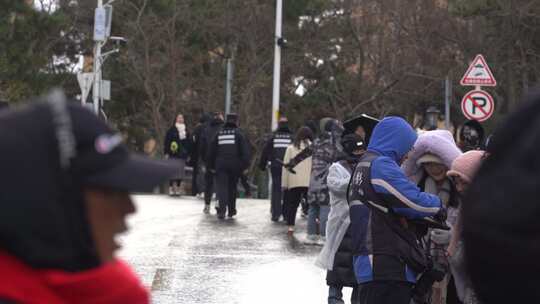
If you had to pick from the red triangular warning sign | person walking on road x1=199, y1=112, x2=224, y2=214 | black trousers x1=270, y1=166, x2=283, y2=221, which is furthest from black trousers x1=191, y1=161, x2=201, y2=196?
the red triangular warning sign

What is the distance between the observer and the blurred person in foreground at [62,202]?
2.56 m

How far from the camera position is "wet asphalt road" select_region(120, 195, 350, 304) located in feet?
40.4

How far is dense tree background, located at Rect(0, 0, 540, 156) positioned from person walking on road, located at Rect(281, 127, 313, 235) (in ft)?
58.9

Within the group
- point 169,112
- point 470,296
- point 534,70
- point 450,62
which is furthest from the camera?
point 169,112

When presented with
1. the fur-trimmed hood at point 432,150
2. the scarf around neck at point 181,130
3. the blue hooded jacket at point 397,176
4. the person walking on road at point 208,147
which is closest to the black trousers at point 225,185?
the person walking on road at point 208,147

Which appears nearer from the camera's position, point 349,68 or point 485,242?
point 485,242

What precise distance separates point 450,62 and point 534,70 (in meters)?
3.41

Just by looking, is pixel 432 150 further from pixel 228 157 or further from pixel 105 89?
pixel 105 89

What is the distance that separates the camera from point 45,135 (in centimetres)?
259

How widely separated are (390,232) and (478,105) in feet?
47.8

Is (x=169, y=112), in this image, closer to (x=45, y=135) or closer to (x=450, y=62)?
(x=450, y=62)

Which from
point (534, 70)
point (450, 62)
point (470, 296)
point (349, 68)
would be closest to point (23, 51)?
point (349, 68)

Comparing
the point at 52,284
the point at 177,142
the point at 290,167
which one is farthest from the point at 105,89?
the point at 52,284

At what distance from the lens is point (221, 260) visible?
49.1ft
